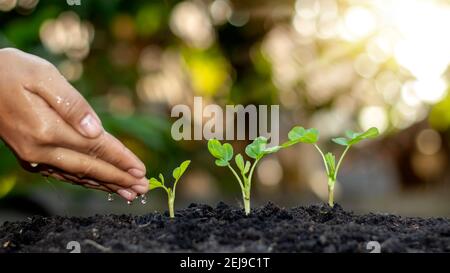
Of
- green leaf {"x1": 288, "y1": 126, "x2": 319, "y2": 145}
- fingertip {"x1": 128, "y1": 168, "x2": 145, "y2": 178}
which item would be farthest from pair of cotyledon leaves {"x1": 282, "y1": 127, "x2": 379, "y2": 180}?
fingertip {"x1": 128, "y1": 168, "x2": 145, "y2": 178}

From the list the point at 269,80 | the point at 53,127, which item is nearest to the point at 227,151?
the point at 53,127

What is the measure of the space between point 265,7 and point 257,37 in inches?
5.1

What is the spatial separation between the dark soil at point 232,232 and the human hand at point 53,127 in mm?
73

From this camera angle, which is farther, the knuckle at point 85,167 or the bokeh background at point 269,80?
the bokeh background at point 269,80

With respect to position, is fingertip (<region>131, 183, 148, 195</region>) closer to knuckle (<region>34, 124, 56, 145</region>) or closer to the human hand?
the human hand

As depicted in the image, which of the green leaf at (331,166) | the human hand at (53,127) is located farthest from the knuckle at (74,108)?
the green leaf at (331,166)

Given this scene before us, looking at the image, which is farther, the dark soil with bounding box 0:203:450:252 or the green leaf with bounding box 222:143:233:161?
the green leaf with bounding box 222:143:233:161

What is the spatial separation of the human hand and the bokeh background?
1.29m

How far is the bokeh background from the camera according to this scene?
7.59 feet

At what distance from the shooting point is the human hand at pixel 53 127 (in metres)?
0.81

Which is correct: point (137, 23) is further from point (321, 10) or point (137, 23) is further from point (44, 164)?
point (44, 164)

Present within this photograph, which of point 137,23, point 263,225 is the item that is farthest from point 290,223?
point 137,23

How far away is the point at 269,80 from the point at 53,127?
5.96 ft

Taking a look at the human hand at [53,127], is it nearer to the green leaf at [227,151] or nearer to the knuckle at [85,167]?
the knuckle at [85,167]
